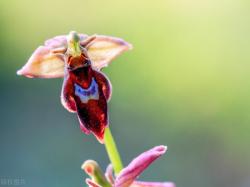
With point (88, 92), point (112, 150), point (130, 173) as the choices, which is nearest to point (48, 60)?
point (88, 92)

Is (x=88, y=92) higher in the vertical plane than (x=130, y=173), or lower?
higher

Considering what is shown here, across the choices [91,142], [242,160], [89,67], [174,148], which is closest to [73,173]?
[91,142]

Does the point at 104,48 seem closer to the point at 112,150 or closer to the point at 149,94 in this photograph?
the point at 112,150

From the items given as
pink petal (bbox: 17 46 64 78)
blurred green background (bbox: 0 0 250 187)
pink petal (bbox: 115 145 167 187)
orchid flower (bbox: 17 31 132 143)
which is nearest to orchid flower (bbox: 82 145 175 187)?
pink petal (bbox: 115 145 167 187)

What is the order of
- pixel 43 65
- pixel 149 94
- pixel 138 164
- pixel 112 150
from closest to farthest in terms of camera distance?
pixel 138 164 → pixel 112 150 → pixel 43 65 → pixel 149 94

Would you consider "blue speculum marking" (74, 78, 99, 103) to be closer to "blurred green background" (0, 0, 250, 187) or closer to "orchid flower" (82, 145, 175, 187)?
"orchid flower" (82, 145, 175, 187)

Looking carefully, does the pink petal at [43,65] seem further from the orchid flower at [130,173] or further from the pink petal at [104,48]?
the orchid flower at [130,173]
